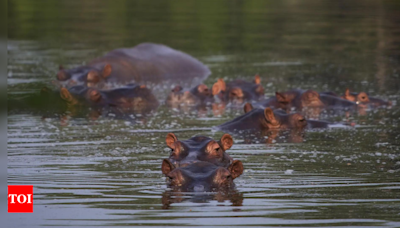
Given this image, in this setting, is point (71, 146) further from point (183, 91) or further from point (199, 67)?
point (199, 67)

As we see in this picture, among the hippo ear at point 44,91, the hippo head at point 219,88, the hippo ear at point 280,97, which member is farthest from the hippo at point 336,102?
the hippo ear at point 44,91

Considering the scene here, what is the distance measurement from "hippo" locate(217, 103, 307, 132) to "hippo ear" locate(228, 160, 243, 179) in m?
3.64

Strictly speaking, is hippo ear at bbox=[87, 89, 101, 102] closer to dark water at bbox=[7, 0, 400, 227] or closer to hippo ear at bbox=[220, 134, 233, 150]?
dark water at bbox=[7, 0, 400, 227]

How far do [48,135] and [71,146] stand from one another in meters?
1.05

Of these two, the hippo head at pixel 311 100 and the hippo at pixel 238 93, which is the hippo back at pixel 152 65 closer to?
the hippo at pixel 238 93

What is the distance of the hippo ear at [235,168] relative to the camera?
715 centimetres

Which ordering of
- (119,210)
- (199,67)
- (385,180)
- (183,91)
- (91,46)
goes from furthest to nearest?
(91,46)
(199,67)
(183,91)
(385,180)
(119,210)

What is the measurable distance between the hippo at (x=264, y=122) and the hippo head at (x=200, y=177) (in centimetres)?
393

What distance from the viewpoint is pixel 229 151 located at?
30.7 feet

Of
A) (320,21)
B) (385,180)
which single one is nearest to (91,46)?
(320,21)

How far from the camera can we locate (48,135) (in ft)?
35.3

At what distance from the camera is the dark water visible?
6.21 m

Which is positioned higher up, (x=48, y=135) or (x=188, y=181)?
(x=188, y=181)

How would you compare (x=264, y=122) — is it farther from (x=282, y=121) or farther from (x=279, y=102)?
(x=279, y=102)
